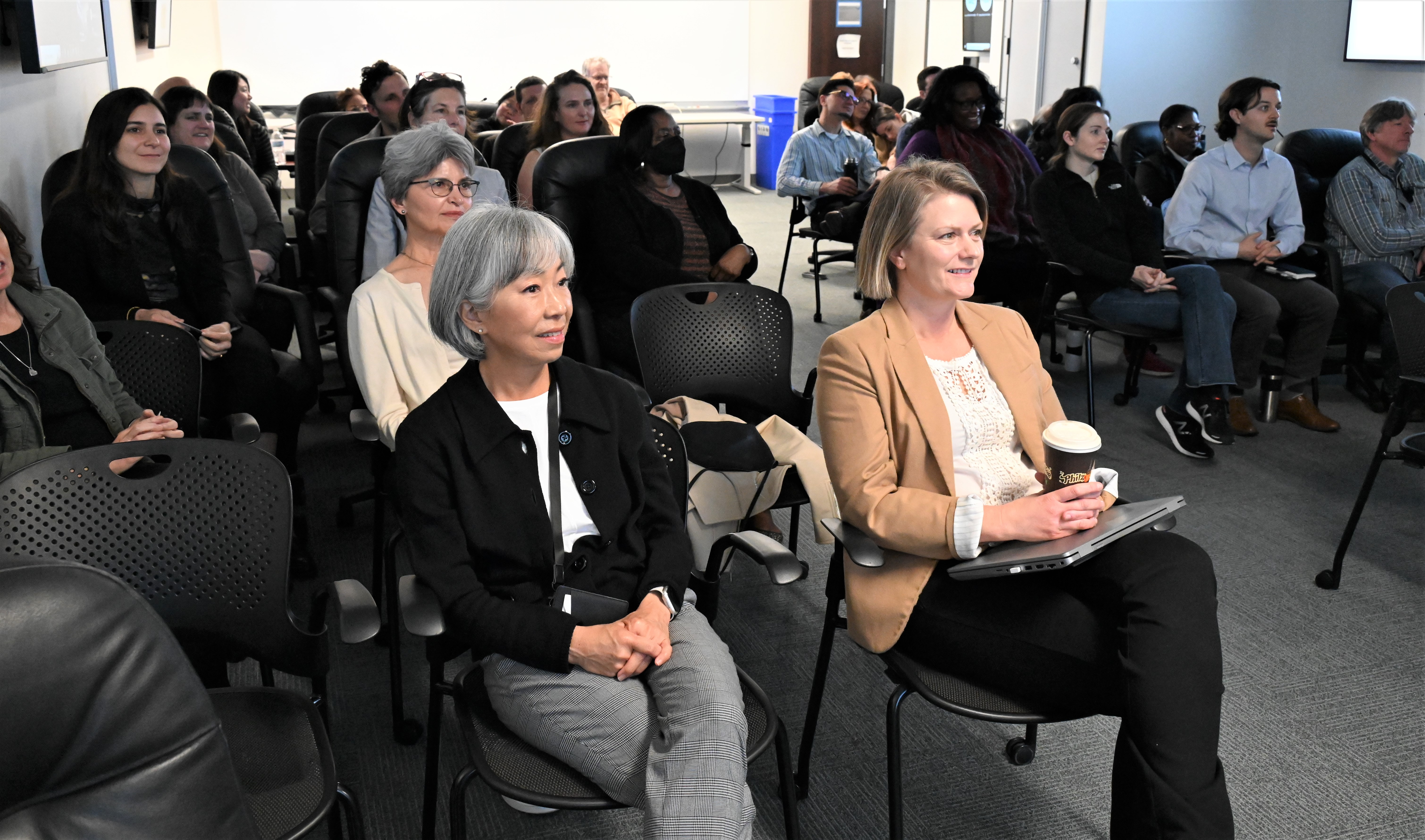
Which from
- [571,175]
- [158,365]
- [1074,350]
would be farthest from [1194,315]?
[158,365]

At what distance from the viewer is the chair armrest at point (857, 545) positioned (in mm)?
1721

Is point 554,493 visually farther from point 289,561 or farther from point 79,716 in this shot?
point 79,716

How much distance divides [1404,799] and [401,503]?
189 centimetres

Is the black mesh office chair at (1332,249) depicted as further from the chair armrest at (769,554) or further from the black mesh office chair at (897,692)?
the chair armrest at (769,554)

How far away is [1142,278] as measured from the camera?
3.93 metres

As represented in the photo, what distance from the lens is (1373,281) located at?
169 inches

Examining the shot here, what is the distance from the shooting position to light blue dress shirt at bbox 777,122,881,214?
610cm

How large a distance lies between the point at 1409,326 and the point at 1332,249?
178 centimetres

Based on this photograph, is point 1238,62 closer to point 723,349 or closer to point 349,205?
point 723,349

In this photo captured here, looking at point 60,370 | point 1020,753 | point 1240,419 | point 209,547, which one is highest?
point 60,370

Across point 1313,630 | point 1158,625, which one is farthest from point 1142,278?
point 1158,625

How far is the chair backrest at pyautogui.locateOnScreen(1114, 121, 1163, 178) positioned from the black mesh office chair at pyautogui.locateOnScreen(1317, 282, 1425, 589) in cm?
294

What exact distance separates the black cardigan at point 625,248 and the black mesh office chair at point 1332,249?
2590mm

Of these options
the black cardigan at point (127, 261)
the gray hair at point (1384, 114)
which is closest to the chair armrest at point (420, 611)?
the black cardigan at point (127, 261)
